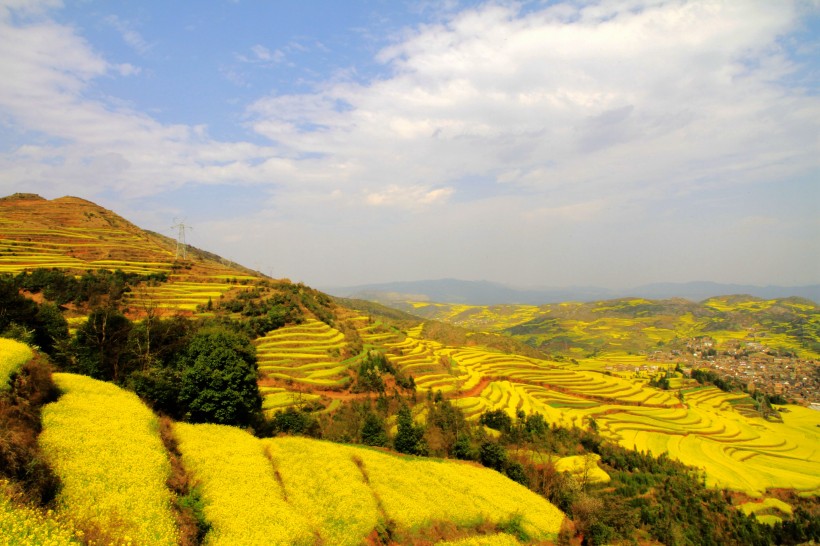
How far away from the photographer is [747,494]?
1726 inches

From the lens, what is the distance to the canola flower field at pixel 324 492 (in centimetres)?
1562

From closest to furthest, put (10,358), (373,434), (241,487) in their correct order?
(10,358) → (241,487) → (373,434)

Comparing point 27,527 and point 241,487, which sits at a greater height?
point 27,527

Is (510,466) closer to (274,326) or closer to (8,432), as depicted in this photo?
(8,432)

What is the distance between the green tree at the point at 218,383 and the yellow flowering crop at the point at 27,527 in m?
13.8

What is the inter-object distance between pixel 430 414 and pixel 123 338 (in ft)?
91.7

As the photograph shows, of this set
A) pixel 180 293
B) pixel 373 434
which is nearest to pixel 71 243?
pixel 180 293

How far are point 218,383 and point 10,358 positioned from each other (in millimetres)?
9682

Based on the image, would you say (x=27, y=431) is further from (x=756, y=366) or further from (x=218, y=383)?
(x=756, y=366)

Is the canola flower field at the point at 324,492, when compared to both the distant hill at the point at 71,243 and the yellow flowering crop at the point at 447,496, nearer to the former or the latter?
the yellow flowering crop at the point at 447,496

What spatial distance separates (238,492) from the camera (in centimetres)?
1661

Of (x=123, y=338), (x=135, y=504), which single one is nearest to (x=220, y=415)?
(x=123, y=338)

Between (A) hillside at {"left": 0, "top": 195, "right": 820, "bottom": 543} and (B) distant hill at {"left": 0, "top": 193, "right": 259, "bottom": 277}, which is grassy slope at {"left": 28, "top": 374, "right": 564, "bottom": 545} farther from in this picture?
(B) distant hill at {"left": 0, "top": 193, "right": 259, "bottom": 277}

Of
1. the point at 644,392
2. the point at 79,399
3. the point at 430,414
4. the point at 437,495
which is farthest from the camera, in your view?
the point at 644,392
